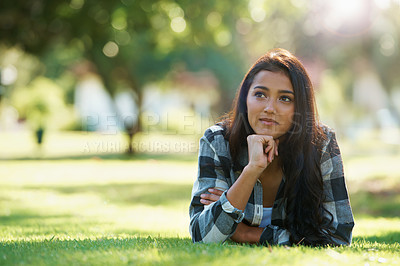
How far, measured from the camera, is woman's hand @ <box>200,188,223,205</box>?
13.2 feet

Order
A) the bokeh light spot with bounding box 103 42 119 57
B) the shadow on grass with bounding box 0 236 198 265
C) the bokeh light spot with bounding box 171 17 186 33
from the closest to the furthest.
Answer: the shadow on grass with bounding box 0 236 198 265 < the bokeh light spot with bounding box 171 17 186 33 < the bokeh light spot with bounding box 103 42 119 57

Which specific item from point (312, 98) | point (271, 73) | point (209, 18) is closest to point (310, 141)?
point (312, 98)

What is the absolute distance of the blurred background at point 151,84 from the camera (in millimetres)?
11562

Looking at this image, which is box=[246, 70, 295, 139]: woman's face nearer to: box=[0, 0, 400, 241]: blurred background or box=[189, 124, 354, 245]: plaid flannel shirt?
box=[189, 124, 354, 245]: plaid flannel shirt

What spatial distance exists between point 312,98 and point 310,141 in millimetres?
390

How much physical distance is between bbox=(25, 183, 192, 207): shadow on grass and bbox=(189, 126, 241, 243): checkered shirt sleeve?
22.5 ft

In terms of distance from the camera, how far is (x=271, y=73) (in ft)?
13.5

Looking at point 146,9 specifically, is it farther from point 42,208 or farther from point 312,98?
point 312,98

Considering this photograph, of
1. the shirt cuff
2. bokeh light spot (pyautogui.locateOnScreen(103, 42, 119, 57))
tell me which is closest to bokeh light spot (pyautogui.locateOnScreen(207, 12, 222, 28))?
the shirt cuff

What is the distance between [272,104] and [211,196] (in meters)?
0.97

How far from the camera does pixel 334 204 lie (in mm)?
4137

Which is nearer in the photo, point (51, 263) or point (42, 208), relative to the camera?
point (51, 263)

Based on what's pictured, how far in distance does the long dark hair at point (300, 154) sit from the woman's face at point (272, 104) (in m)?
0.05

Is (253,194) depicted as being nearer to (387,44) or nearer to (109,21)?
(109,21)
